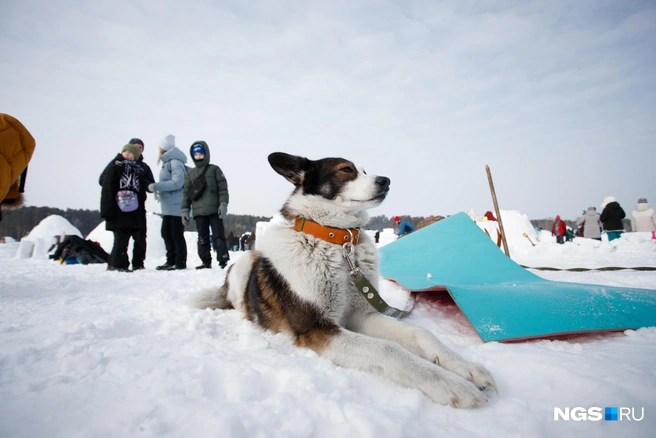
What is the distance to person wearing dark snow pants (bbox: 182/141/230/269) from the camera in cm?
609

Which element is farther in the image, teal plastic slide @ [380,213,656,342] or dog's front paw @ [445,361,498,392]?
teal plastic slide @ [380,213,656,342]

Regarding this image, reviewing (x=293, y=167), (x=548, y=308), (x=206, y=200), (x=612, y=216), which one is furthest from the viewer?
(x=612, y=216)

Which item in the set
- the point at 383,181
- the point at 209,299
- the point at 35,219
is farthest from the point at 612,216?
the point at 35,219

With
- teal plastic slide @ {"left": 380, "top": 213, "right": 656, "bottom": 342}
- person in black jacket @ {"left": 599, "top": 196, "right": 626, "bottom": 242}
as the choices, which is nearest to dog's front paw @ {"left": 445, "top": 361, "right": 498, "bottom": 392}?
teal plastic slide @ {"left": 380, "top": 213, "right": 656, "bottom": 342}

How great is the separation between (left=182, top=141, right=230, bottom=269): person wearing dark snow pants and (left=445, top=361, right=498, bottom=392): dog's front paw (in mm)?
5503

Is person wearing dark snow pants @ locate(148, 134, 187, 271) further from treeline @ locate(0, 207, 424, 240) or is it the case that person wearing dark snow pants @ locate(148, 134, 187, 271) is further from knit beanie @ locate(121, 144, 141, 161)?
treeline @ locate(0, 207, 424, 240)

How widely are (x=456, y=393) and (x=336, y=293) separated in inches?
32.8

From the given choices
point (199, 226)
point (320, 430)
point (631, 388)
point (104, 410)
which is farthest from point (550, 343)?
point (199, 226)

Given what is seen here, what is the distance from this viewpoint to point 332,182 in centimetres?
233

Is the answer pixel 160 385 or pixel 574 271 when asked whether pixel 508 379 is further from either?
pixel 574 271

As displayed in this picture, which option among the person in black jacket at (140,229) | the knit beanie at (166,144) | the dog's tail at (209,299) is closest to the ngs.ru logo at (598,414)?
the dog's tail at (209,299)

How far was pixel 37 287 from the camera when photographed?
3.79 m

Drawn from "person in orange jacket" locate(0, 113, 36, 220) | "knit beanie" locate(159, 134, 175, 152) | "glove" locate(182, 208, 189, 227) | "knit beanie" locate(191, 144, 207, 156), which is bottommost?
"glove" locate(182, 208, 189, 227)

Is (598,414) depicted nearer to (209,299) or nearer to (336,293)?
(336,293)
